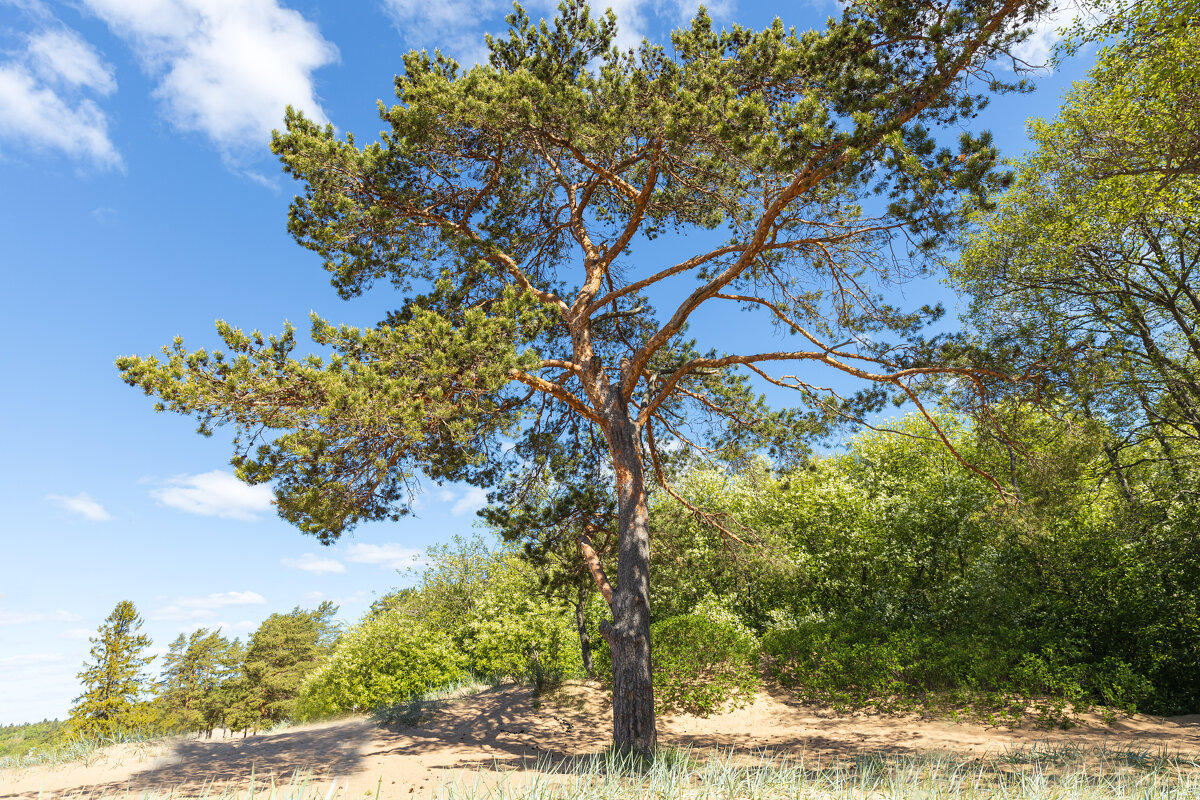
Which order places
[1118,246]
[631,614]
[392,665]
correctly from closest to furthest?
1. [631,614]
2. [1118,246]
3. [392,665]

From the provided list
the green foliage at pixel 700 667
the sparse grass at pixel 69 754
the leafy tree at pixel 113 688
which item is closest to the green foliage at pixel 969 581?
the green foliage at pixel 700 667

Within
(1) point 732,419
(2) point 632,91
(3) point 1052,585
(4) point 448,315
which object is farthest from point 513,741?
(3) point 1052,585

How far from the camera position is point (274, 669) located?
2928 centimetres

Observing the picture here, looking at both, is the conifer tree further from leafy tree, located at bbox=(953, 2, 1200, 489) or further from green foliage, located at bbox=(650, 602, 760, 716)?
leafy tree, located at bbox=(953, 2, 1200, 489)

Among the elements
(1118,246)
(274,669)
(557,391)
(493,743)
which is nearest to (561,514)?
(557,391)

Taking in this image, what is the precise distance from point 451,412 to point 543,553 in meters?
4.00

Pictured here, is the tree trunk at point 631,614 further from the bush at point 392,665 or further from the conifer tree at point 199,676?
the conifer tree at point 199,676

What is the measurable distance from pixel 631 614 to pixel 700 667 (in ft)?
20.2

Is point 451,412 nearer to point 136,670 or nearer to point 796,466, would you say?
point 796,466

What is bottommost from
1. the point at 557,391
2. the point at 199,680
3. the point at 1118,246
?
the point at 199,680

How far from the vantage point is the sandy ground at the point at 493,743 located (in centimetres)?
665

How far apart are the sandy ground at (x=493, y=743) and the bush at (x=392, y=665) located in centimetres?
379

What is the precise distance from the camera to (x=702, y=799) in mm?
3410

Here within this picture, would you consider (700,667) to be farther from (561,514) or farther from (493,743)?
(561,514)
